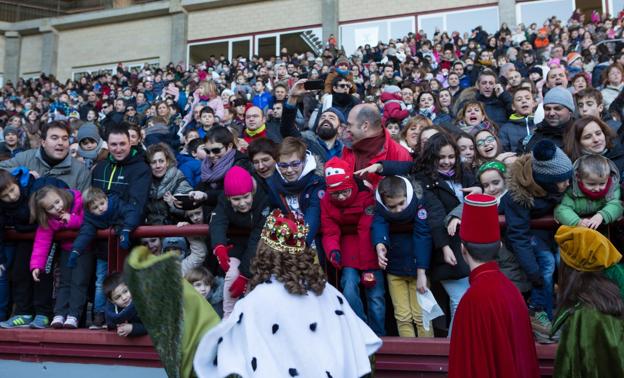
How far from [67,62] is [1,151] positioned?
906 inches

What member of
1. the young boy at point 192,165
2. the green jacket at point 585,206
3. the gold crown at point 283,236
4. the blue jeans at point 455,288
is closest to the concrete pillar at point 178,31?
the young boy at point 192,165

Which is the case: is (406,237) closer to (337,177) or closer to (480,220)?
(337,177)

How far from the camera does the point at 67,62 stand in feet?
100

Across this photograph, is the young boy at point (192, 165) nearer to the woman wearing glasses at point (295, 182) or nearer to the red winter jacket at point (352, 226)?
the woman wearing glasses at point (295, 182)

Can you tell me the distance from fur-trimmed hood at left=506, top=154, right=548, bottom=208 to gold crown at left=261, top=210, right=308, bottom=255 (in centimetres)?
182

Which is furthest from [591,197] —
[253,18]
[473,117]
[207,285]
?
[253,18]

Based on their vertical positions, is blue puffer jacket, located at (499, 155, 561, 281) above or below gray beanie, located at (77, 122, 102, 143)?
below

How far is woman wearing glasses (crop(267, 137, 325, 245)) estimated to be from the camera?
494 centimetres

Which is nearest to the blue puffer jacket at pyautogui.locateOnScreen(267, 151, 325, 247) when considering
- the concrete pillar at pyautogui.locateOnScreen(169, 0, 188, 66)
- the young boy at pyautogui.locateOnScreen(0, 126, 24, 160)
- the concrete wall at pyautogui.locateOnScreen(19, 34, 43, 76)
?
the young boy at pyautogui.locateOnScreen(0, 126, 24, 160)

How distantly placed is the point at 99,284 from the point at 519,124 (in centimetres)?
516

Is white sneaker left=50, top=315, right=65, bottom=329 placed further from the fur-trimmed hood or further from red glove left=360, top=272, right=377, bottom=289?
the fur-trimmed hood

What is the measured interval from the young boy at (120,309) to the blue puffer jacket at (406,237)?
2.17m

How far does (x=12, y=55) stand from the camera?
31703 millimetres

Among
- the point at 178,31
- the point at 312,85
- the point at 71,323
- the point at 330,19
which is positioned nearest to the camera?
the point at 71,323
